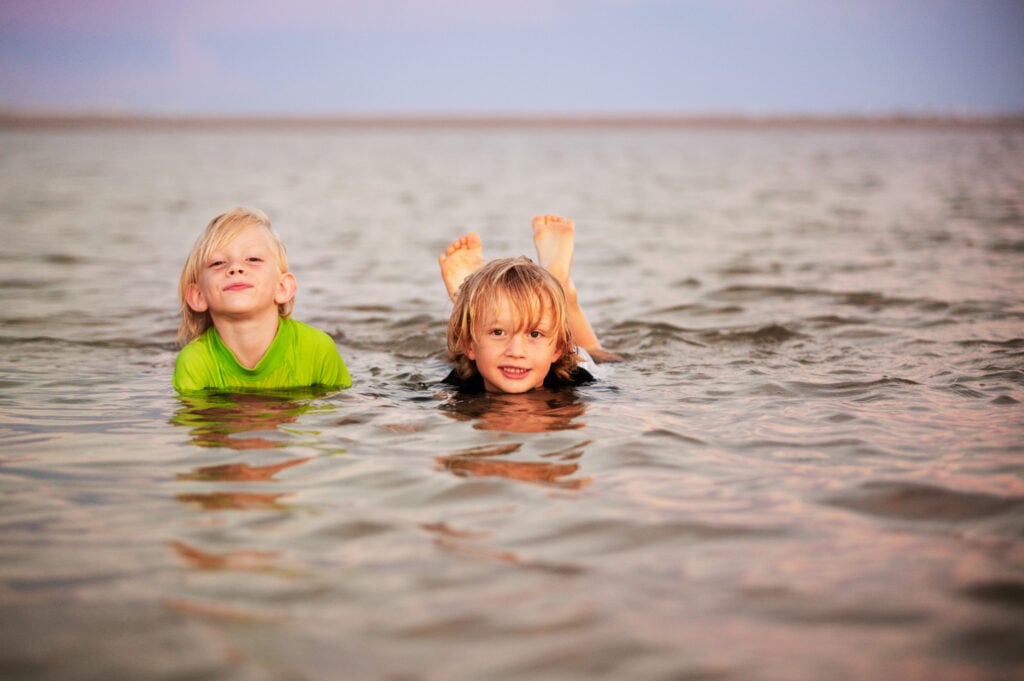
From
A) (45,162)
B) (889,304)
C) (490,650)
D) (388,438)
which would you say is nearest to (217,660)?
(490,650)

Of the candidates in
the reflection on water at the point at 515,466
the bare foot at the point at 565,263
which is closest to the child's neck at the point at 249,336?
the reflection on water at the point at 515,466

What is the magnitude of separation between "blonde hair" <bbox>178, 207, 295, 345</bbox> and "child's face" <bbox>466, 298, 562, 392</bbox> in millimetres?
1189

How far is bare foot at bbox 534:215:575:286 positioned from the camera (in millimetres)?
6777

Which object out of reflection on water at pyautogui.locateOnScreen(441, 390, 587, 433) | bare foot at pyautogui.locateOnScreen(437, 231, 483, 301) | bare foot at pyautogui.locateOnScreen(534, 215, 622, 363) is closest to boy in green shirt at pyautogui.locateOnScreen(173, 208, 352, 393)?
reflection on water at pyautogui.locateOnScreen(441, 390, 587, 433)

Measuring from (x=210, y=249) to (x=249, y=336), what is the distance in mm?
574

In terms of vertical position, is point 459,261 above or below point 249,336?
above

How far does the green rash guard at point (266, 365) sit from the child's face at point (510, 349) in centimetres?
94

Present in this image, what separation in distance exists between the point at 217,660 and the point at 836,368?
472cm

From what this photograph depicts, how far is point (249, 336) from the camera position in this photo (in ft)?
18.4

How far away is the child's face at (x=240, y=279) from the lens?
17.3 feet

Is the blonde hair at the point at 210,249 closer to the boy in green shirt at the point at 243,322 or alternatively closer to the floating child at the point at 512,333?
the boy in green shirt at the point at 243,322

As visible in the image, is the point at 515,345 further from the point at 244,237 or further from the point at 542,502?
the point at 542,502

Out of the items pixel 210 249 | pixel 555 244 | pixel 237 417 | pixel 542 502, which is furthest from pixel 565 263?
pixel 542 502

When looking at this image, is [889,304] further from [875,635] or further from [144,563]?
[144,563]
